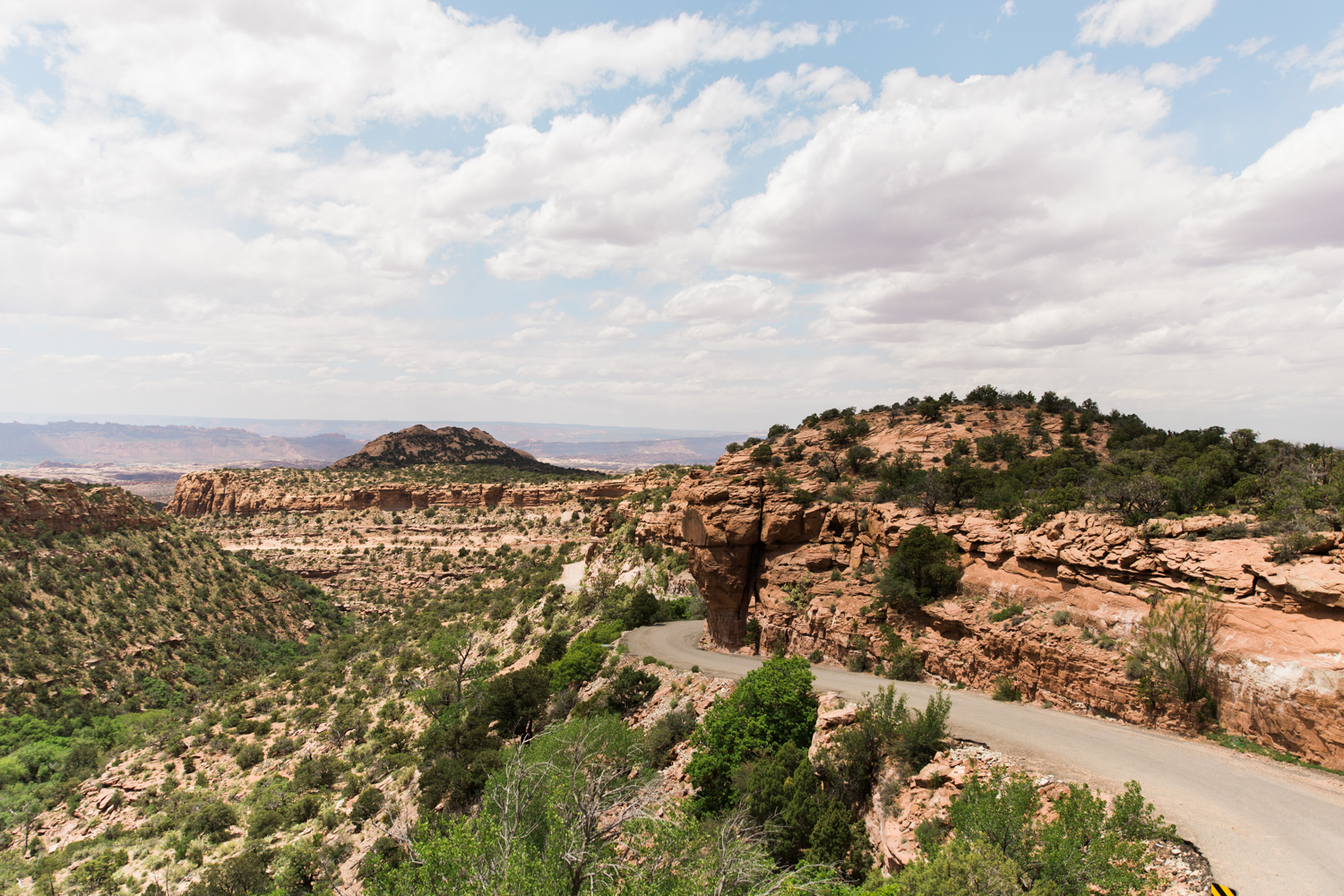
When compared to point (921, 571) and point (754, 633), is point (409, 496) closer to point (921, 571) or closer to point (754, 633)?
point (754, 633)

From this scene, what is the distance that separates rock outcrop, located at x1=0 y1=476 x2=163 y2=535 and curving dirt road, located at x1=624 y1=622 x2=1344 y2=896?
64933 millimetres

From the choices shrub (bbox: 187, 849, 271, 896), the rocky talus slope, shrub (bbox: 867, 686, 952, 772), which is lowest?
shrub (bbox: 187, 849, 271, 896)

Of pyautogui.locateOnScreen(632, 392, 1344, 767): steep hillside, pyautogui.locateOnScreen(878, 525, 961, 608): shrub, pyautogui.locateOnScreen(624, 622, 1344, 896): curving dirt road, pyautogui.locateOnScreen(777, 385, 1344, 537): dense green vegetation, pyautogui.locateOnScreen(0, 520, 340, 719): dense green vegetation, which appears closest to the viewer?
pyautogui.locateOnScreen(624, 622, 1344, 896): curving dirt road

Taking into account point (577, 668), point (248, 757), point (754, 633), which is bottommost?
point (248, 757)

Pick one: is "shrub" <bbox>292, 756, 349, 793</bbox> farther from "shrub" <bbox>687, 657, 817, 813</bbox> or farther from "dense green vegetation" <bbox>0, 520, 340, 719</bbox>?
"dense green vegetation" <bbox>0, 520, 340, 719</bbox>

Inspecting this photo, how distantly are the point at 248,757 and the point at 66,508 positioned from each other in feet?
127

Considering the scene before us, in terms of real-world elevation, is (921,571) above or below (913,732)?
above

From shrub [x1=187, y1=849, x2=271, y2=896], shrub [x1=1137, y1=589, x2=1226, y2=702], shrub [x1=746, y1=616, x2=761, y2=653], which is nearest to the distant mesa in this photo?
shrub [x1=746, y1=616, x2=761, y2=653]

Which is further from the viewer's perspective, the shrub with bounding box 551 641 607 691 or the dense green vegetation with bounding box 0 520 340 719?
the dense green vegetation with bounding box 0 520 340 719

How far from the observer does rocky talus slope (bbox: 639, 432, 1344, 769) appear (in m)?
13.9

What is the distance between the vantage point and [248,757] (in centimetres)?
2858

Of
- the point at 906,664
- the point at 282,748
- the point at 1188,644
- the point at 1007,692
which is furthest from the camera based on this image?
the point at 282,748

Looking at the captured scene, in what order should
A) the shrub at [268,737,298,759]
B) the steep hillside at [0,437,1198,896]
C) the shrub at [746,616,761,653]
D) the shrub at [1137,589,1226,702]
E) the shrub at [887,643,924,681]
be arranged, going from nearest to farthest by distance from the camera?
1. the steep hillside at [0,437,1198,896]
2. the shrub at [1137,589,1226,702]
3. the shrub at [887,643,924,681]
4. the shrub at [746,616,761,653]
5. the shrub at [268,737,298,759]

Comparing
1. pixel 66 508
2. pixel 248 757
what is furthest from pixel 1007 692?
pixel 66 508
